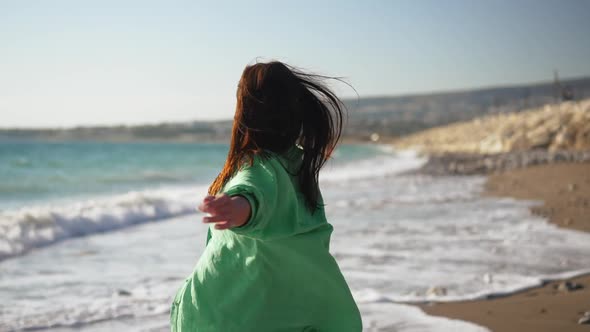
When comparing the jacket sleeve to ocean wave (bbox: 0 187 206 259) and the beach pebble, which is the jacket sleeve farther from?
ocean wave (bbox: 0 187 206 259)

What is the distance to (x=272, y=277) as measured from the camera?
1.85 metres

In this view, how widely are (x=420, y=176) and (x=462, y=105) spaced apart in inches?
4911

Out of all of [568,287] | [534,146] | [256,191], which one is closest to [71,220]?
[568,287]

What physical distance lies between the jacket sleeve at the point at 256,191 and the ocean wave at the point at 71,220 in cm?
614

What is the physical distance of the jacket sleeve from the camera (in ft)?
5.17

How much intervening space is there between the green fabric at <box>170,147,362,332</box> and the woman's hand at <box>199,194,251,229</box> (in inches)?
6.9

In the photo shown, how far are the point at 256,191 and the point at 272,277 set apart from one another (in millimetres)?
363

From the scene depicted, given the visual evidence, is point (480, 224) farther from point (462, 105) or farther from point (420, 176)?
point (462, 105)

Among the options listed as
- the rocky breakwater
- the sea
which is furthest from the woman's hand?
the rocky breakwater

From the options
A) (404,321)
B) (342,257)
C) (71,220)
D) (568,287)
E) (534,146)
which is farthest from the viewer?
(534,146)

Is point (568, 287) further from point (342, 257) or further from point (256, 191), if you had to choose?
point (256, 191)

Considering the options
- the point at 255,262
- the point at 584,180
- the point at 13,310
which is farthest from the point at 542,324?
the point at 584,180

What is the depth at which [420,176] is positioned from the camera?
18672 mm

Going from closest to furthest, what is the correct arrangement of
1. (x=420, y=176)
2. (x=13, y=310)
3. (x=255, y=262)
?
(x=255, y=262)
(x=13, y=310)
(x=420, y=176)
